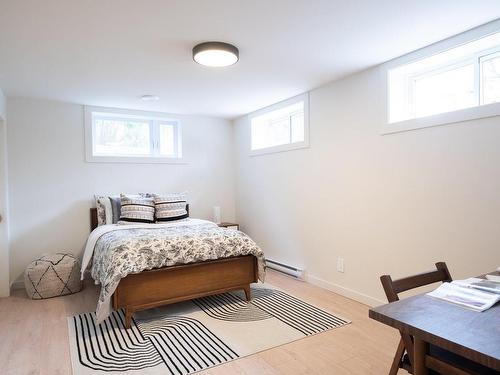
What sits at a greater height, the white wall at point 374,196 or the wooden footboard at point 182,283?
the white wall at point 374,196

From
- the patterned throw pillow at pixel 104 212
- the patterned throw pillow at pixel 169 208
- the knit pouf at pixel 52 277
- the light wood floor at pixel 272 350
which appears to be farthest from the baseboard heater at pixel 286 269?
the knit pouf at pixel 52 277

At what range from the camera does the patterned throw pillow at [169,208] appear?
3771 millimetres

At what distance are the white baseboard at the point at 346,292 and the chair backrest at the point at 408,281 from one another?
137 centimetres

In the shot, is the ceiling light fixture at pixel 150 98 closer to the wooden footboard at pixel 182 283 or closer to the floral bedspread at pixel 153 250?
the floral bedspread at pixel 153 250

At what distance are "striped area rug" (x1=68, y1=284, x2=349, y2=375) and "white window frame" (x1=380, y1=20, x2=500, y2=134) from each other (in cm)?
167

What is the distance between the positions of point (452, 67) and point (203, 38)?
6.10 ft

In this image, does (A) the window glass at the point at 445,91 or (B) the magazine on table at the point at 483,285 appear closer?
(B) the magazine on table at the point at 483,285

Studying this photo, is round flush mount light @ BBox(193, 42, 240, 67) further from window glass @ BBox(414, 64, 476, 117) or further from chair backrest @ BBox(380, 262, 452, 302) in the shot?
chair backrest @ BBox(380, 262, 452, 302)

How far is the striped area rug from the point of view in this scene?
2068 mm

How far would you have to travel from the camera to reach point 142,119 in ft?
14.7

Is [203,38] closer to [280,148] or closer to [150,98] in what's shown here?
[150,98]

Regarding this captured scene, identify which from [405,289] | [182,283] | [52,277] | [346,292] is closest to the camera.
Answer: [405,289]

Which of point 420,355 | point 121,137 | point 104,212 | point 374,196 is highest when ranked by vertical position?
point 121,137

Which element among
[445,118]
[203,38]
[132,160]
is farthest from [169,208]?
[445,118]
